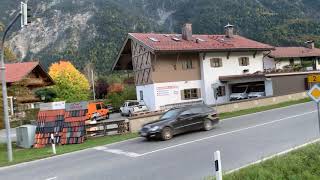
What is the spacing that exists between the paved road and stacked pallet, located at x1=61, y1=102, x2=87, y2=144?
4.06 meters

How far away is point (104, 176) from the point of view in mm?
13078

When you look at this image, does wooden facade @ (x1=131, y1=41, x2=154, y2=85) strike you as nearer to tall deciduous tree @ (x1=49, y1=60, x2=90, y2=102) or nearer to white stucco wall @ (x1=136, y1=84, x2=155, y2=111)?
white stucco wall @ (x1=136, y1=84, x2=155, y2=111)

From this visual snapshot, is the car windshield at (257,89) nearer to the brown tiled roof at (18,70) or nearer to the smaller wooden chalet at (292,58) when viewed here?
the smaller wooden chalet at (292,58)

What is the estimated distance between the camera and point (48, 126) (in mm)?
26000

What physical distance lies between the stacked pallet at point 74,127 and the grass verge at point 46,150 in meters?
0.65

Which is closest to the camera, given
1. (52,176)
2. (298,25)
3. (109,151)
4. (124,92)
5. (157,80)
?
(52,176)

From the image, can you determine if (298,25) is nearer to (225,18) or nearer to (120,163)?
(225,18)

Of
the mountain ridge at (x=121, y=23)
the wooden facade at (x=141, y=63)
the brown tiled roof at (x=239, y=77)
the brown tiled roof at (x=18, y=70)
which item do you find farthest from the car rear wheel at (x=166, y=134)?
the mountain ridge at (x=121, y=23)

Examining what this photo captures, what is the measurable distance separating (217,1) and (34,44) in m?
66.8

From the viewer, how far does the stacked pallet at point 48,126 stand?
25.3 meters

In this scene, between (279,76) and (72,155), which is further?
(279,76)

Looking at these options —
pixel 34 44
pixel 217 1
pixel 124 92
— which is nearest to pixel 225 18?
pixel 217 1

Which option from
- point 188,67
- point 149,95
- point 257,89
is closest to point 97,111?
point 149,95

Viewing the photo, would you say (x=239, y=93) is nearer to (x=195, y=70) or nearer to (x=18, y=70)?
(x=195, y=70)
